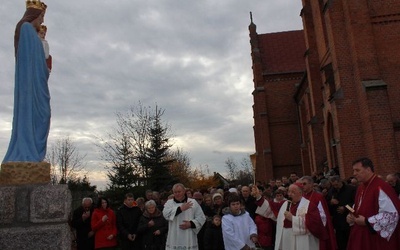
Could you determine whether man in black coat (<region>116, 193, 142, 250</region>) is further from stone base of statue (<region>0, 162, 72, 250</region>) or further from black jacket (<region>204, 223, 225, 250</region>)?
stone base of statue (<region>0, 162, 72, 250</region>)

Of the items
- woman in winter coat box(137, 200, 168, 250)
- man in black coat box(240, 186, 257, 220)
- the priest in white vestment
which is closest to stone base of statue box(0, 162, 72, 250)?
the priest in white vestment

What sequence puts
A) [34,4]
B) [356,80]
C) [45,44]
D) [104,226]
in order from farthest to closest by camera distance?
[356,80], [104,226], [45,44], [34,4]

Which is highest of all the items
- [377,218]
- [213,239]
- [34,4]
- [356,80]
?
[356,80]

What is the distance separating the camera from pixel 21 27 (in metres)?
5.46

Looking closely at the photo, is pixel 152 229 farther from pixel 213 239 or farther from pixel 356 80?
pixel 356 80

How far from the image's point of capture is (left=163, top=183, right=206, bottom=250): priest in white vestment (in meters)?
6.43

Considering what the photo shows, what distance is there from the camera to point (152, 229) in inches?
316

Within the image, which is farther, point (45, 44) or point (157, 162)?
point (157, 162)

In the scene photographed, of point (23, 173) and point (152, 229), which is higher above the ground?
point (23, 173)

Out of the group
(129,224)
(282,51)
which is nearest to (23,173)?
(129,224)

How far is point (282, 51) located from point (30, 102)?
3361 cm

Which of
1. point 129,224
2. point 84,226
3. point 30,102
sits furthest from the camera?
point 84,226

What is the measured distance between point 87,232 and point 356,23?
13.6 metres

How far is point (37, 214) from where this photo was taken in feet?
15.6
